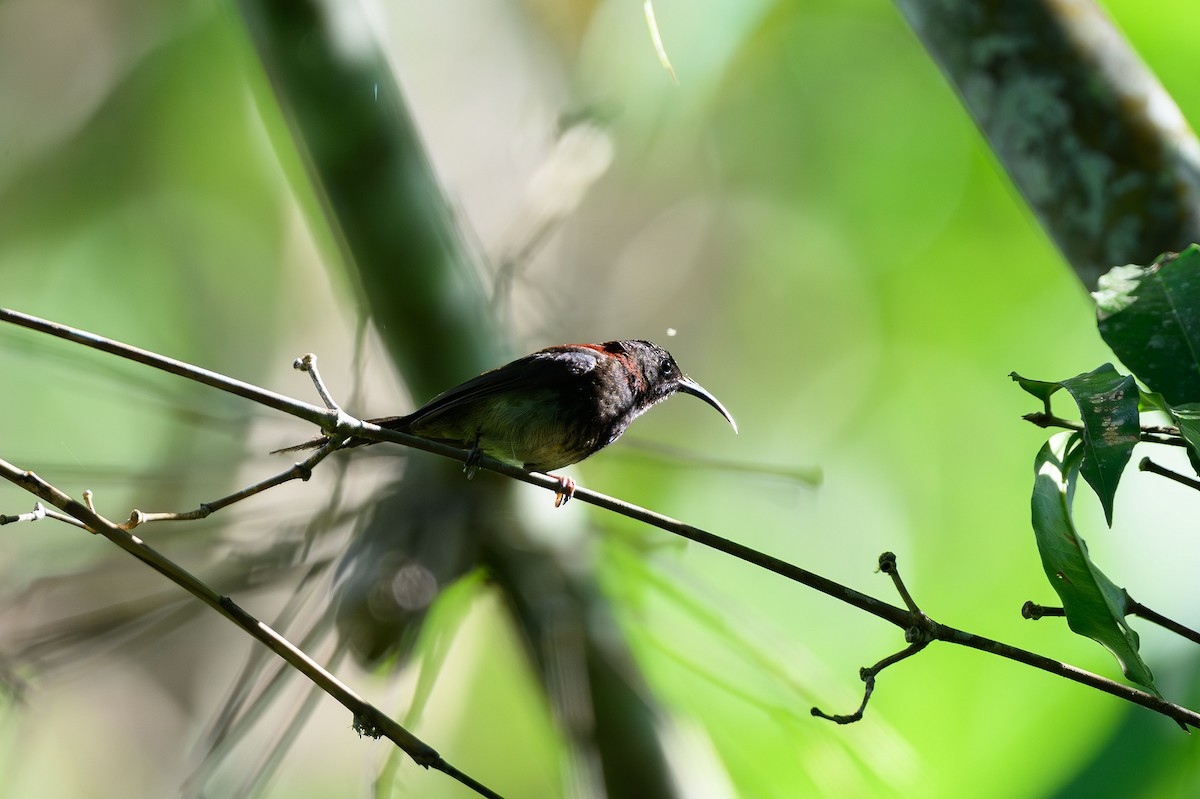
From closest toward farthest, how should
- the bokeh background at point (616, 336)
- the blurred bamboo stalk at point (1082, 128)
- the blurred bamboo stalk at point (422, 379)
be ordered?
the blurred bamboo stalk at point (1082, 128) < the blurred bamboo stalk at point (422, 379) < the bokeh background at point (616, 336)

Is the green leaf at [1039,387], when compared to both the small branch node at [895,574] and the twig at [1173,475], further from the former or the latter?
the small branch node at [895,574]

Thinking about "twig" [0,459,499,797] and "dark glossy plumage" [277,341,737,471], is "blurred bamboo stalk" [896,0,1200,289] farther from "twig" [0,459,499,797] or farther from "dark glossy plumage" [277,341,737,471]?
"twig" [0,459,499,797]

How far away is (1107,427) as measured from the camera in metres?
1.02

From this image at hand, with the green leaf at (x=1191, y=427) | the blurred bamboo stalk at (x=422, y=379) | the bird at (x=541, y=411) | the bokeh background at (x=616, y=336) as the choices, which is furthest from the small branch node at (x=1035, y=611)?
the blurred bamboo stalk at (x=422, y=379)

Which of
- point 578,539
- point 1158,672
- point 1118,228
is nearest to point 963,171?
point 1158,672

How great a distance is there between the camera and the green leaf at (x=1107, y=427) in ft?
3.27

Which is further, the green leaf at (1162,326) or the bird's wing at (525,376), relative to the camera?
the bird's wing at (525,376)

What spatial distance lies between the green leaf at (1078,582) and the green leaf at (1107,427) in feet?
0.27

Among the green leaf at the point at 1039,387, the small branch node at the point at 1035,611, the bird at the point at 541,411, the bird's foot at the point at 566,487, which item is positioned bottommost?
the small branch node at the point at 1035,611

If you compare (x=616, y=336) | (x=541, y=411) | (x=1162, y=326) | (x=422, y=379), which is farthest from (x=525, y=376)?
(x=616, y=336)

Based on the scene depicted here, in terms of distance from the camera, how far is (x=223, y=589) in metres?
2.74

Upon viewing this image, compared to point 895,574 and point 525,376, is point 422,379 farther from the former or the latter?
point 895,574

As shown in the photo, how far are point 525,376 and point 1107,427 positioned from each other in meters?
1.37

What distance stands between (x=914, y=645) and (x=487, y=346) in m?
1.94
